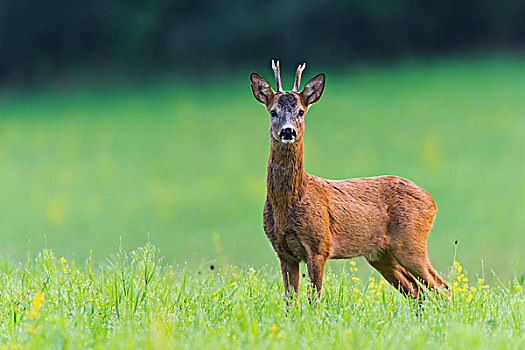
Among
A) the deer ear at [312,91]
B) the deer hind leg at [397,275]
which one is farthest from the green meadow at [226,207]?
the deer ear at [312,91]

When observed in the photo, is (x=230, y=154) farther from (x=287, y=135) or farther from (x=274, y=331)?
(x=274, y=331)

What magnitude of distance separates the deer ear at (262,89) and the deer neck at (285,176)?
288 mm

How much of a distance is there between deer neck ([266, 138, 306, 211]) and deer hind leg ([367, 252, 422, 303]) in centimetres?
94

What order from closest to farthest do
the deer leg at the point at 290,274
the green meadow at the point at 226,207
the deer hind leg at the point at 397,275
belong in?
the green meadow at the point at 226,207 → the deer leg at the point at 290,274 → the deer hind leg at the point at 397,275

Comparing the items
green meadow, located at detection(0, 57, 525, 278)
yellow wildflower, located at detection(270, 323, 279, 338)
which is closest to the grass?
yellow wildflower, located at detection(270, 323, 279, 338)

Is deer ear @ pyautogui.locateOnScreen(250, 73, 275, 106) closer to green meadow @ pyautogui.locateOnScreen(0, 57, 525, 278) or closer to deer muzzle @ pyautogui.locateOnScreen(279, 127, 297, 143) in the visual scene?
deer muzzle @ pyautogui.locateOnScreen(279, 127, 297, 143)

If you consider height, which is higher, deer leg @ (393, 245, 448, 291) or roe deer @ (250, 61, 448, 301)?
roe deer @ (250, 61, 448, 301)

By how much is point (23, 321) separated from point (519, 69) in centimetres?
1474

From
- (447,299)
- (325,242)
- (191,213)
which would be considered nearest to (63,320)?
(325,242)

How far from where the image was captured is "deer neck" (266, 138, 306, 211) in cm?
496

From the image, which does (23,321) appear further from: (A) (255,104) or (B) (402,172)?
(A) (255,104)

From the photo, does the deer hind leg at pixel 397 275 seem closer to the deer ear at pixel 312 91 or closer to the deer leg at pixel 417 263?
the deer leg at pixel 417 263

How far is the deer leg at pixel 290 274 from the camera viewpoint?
5.04m

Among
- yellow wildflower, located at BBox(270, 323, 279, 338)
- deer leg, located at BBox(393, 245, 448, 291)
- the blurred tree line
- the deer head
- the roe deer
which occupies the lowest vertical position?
yellow wildflower, located at BBox(270, 323, 279, 338)
